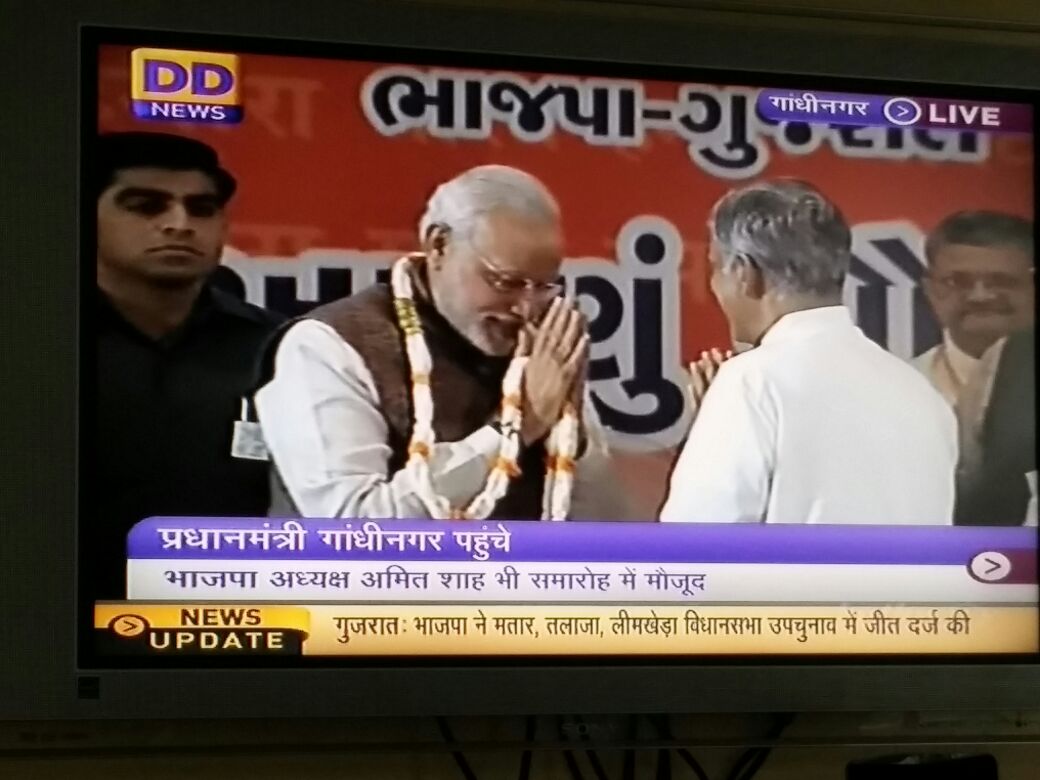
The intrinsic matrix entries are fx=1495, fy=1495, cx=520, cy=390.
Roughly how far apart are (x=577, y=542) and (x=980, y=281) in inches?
22.2

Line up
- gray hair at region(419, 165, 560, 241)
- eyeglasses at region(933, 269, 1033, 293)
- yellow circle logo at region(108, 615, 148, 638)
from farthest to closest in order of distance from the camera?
eyeglasses at region(933, 269, 1033, 293), gray hair at region(419, 165, 560, 241), yellow circle logo at region(108, 615, 148, 638)

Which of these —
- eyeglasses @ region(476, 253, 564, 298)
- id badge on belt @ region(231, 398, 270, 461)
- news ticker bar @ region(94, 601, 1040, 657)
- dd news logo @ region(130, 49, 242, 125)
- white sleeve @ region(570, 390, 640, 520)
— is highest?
dd news logo @ region(130, 49, 242, 125)

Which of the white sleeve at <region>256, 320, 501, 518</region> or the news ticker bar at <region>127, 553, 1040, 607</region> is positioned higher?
the white sleeve at <region>256, 320, 501, 518</region>

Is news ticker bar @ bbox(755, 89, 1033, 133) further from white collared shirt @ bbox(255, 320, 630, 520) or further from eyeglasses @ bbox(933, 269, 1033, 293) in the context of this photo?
white collared shirt @ bbox(255, 320, 630, 520)

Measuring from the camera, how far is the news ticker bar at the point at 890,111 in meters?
1.69

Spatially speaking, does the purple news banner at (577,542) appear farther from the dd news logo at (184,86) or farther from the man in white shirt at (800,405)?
the dd news logo at (184,86)

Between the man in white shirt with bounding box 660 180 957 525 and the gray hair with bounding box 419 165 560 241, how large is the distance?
200mm

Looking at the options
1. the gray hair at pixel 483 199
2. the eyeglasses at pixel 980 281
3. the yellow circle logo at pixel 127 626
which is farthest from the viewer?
the eyeglasses at pixel 980 281

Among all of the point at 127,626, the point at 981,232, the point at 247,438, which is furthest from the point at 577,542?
the point at 981,232

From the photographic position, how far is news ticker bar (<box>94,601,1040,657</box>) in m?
1.51

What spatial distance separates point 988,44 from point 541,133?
1.83 ft

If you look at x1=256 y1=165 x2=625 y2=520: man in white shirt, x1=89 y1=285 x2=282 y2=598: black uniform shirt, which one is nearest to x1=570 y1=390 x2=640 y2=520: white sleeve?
x1=256 y1=165 x2=625 y2=520: man in white shirt

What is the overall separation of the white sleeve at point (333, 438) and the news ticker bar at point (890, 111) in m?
0.55

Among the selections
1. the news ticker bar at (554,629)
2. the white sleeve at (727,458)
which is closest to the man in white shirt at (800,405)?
the white sleeve at (727,458)
